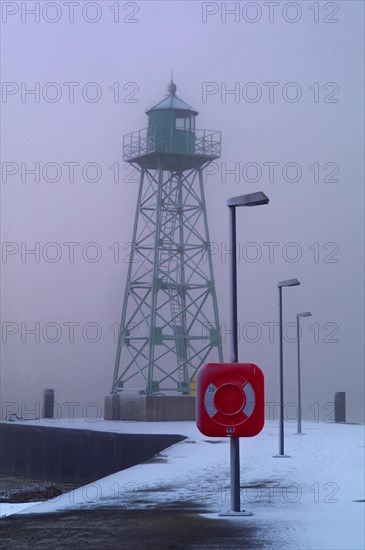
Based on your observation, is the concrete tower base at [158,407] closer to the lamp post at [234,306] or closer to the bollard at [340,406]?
the bollard at [340,406]

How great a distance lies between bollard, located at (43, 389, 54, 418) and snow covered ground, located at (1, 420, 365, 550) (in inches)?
820

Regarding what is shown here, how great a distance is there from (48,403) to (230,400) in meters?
33.8

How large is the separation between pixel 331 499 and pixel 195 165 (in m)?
28.1

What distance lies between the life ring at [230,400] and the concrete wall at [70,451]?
17.0 metres

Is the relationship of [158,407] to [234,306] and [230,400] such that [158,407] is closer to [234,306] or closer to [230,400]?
[234,306]

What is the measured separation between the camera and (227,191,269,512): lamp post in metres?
13.8

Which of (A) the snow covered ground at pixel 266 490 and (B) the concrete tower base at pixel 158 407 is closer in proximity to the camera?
(A) the snow covered ground at pixel 266 490

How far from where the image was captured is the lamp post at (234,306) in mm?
13820

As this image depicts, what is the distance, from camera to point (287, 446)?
25.9m

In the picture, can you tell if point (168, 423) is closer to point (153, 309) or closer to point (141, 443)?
point (153, 309)

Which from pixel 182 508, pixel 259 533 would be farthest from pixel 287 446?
pixel 259 533

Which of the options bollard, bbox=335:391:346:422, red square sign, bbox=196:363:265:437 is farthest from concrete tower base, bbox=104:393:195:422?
red square sign, bbox=196:363:265:437

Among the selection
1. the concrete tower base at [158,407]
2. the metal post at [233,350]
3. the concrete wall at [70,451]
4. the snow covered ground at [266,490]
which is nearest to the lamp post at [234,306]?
the metal post at [233,350]

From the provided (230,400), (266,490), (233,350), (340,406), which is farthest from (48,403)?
(230,400)
